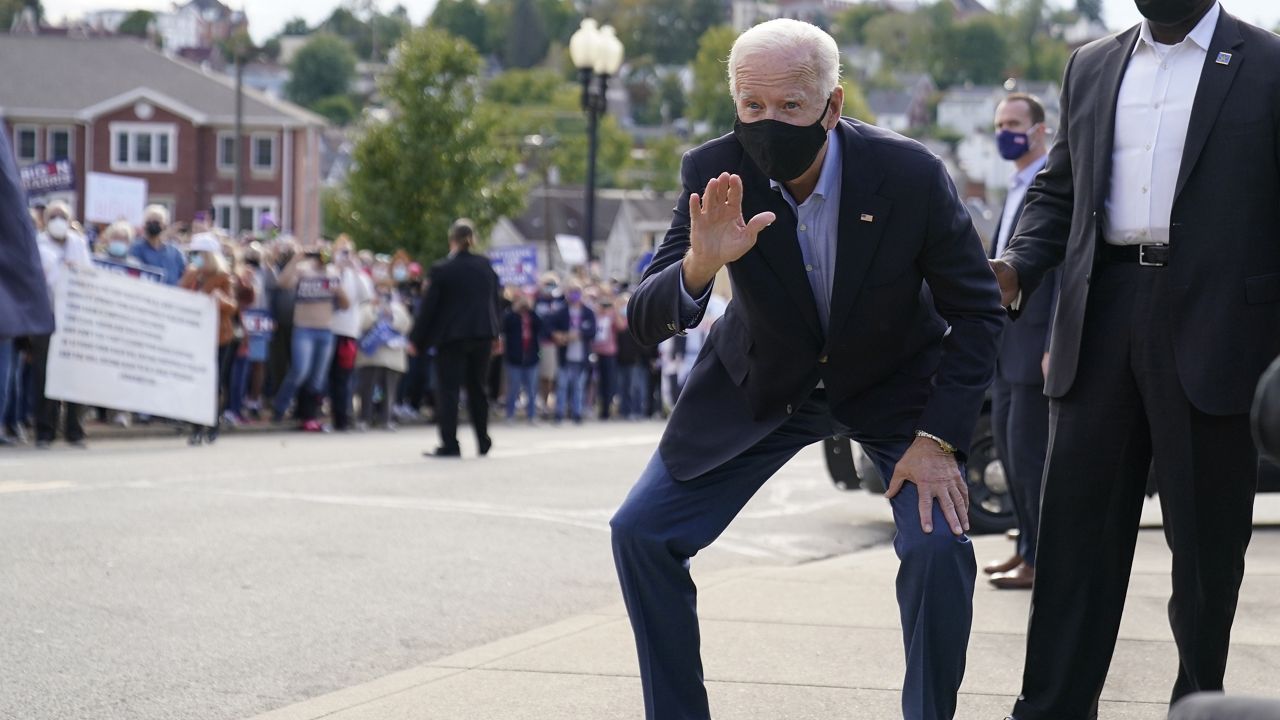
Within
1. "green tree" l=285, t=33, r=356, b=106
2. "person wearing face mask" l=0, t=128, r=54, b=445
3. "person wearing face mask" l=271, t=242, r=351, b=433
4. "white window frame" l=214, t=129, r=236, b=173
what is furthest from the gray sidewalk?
"green tree" l=285, t=33, r=356, b=106

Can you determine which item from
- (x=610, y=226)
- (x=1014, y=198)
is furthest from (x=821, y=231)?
(x=610, y=226)

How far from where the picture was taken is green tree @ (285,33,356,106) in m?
180

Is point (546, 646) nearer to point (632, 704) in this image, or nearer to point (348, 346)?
point (632, 704)

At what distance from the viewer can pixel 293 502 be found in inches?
432

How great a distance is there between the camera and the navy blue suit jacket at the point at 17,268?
3953 millimetres

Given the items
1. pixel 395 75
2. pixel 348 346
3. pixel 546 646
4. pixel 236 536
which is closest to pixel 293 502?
pixel 236 536

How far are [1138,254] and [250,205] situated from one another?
78.7m

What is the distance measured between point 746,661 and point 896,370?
1.96 m

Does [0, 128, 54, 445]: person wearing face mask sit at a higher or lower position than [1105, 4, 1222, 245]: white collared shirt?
lower

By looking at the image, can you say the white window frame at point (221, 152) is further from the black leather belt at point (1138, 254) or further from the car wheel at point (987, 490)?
the black leather belt at point (1138, 254)

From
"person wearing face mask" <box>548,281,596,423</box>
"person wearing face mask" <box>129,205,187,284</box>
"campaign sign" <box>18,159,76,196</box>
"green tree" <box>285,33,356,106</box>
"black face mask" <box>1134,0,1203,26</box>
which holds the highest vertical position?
"green tree" <box>285,33,356,106</box>

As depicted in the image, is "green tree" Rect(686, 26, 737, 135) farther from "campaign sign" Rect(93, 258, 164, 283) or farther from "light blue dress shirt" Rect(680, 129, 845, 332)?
"light blue dress shirt" Rect(680, 129, 845, 332)

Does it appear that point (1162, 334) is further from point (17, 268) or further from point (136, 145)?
point (136, 145)

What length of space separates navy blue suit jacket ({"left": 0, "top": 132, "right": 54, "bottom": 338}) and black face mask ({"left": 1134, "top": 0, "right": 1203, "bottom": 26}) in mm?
2611
